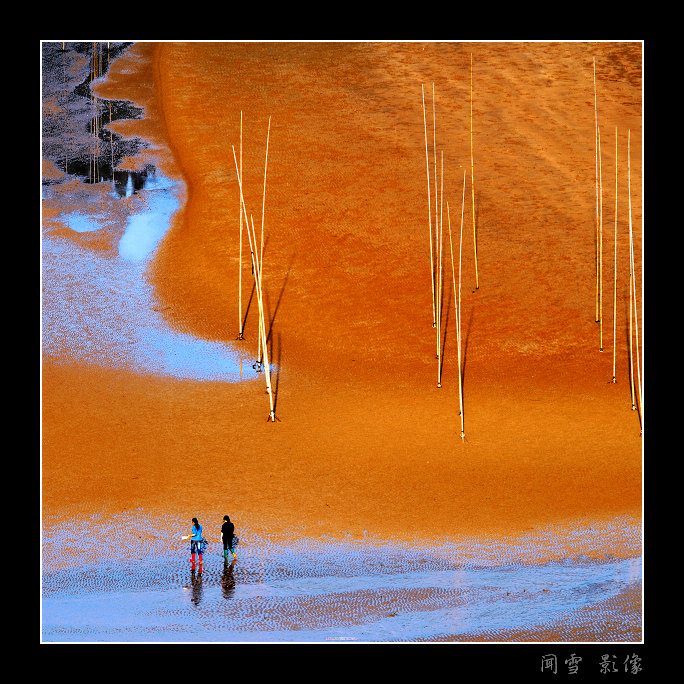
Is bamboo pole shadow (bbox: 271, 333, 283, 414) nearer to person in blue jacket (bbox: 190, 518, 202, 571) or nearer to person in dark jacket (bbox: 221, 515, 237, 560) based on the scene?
person in dark jacket (bbox: 221, 515, 237, 560)

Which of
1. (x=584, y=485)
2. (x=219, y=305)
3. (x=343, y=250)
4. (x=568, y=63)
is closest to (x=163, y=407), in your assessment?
(x=219, y=305)

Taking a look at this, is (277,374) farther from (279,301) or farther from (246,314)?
(279,301)

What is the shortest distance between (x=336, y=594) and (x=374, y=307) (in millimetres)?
2602

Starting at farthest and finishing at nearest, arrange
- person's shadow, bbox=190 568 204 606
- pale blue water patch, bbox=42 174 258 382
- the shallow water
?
1. pale blue water patch, bbox=42 174 258 382
2. person's shadow, bbox=190 568 204 606
3. the shallow water

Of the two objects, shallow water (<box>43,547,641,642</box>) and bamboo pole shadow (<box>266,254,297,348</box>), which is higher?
bamboo pole shadow (<box>266,254,297,348</box>)

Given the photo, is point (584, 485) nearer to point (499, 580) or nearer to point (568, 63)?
point (499, 580)

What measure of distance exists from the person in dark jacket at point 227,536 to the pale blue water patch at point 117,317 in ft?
4.07

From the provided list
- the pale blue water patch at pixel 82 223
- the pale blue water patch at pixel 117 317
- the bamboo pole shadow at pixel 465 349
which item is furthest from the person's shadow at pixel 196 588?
the pale blue water patch at pixel 82 223

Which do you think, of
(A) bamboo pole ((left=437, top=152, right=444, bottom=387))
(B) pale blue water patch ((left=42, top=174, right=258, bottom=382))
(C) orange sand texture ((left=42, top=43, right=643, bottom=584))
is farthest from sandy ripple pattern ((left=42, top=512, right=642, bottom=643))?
(A) bamboo pole ((left=437, top=152, right=444, bottom=387))

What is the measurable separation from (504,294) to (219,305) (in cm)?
252

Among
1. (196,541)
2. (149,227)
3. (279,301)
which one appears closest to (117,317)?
(149,227)

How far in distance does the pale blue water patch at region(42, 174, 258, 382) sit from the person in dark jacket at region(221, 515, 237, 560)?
1.24m

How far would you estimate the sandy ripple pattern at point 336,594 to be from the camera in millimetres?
6043

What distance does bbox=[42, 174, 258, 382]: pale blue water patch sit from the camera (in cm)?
720
